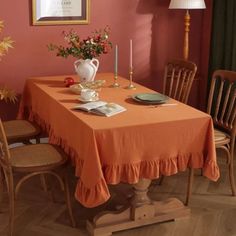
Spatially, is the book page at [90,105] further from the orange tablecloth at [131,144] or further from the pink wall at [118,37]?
the pink wall at [118,37]

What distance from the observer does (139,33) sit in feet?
14.8

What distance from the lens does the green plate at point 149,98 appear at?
120 inches

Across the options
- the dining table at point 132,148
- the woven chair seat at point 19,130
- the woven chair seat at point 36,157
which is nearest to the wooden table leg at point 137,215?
the dining table at point 132,148

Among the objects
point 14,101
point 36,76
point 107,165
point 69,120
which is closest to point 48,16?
point 36,76

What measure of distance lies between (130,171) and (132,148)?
0.44 feet

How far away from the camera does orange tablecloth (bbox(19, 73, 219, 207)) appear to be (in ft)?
8.48

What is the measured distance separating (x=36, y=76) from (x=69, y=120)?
1412mm

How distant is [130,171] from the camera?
8.75 ft

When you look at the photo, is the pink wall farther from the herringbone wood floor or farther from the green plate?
the green plate

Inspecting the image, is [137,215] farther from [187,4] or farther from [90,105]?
[187,4]

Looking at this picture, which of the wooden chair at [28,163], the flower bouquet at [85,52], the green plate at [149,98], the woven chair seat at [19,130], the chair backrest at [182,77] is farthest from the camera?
the chair backrest at [182,77]

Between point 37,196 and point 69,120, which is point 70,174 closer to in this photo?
point 37,196

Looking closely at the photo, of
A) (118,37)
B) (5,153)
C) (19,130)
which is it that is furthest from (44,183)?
(118,37)

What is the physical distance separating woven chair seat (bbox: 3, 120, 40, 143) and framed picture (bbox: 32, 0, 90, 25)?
99 cm
